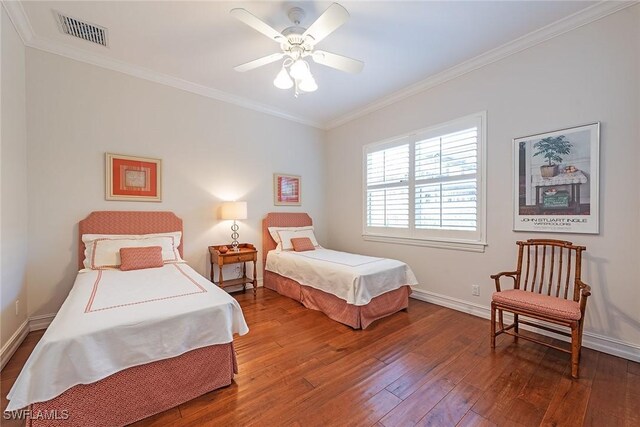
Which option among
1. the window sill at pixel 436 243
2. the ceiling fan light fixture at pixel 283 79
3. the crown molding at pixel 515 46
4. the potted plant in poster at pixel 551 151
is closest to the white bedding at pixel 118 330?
Answer: the ceiling fan light fixture at pixel 283 79

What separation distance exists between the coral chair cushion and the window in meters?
0.82

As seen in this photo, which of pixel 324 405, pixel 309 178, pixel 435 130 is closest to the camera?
pixel 324 405

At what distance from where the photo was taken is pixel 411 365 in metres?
2.13

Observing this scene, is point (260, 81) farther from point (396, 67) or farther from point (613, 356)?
point (613, 356)

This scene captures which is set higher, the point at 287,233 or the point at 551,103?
the point at 551,103

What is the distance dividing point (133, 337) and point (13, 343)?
1.75 m

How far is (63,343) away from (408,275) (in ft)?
10.1

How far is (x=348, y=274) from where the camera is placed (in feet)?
9.34

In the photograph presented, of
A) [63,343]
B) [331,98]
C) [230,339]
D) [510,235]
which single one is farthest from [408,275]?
[63,343]

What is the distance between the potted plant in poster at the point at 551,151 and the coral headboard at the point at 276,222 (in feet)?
11.1

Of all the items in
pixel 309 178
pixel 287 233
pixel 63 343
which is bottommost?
pixel 63 343

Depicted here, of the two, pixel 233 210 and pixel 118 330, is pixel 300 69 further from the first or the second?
pixel 118 330

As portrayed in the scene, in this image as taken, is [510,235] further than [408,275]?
No

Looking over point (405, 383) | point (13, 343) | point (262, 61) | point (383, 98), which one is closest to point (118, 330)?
point (13, 343)
